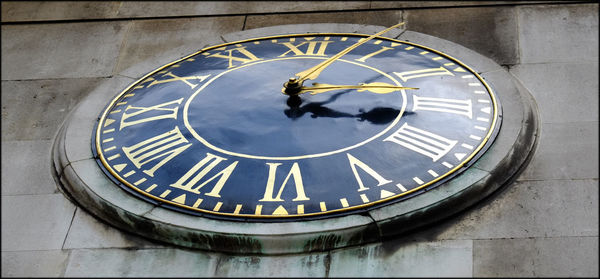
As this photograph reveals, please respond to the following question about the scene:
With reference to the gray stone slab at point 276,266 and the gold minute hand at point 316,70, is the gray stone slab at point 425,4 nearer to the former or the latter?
the gold minute hand at point 316,70

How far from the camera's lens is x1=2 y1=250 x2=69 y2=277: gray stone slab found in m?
10.8

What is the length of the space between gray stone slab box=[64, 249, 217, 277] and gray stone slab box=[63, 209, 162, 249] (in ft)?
0.35

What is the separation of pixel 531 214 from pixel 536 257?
73 cm

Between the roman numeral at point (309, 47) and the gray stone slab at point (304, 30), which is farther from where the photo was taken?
the gray stone slab at point (304, 30)

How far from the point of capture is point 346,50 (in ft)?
44.4

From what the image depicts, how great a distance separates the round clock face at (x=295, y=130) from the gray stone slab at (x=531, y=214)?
1.96 ft

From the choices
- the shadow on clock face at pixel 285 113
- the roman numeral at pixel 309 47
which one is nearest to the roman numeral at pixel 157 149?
the shadow on clock face at pixel 285 113

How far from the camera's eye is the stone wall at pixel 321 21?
408 inches

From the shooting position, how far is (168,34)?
15656 millimetres

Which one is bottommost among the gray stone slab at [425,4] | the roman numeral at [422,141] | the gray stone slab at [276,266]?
the gray stone slab at [276,266]

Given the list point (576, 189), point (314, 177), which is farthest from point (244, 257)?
point (576, 189)

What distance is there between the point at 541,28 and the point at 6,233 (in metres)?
8.86

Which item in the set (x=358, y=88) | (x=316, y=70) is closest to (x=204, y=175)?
(x=316, y=70)

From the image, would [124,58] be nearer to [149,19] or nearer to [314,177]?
[149,19]
